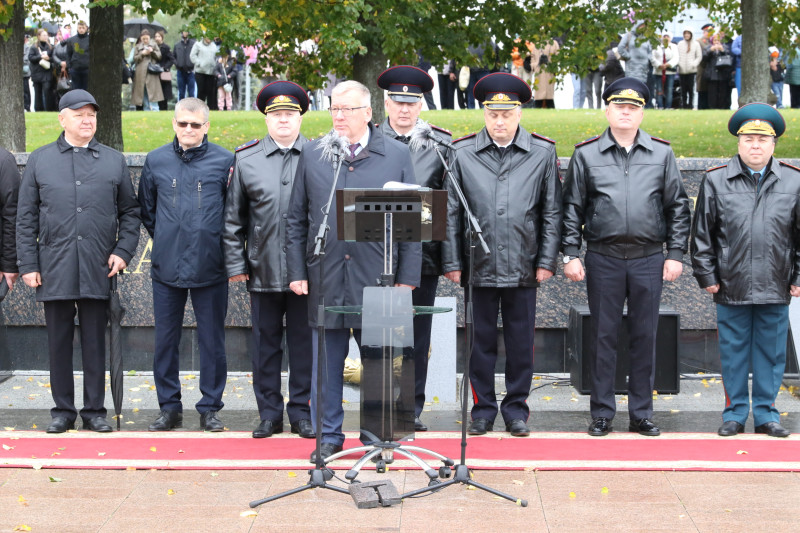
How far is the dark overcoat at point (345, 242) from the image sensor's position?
618 cm

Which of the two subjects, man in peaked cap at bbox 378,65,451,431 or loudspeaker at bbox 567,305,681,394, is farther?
loudspeaker at bbox 567,305,681,394

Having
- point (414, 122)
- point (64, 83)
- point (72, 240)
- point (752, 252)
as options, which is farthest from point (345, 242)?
point (64, 83)

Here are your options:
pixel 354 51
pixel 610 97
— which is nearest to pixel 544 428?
pixel 610 97

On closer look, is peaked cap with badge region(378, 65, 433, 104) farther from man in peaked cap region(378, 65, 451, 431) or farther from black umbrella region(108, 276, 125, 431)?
black umbrella region(108, 276, 125, 431)

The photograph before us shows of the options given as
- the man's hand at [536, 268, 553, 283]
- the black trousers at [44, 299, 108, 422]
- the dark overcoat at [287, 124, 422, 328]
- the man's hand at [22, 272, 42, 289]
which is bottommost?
the black trousers at [44, 299, 108, 422]

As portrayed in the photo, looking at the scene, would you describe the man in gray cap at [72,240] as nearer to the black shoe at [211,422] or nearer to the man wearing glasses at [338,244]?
the black shoe at [211,422]

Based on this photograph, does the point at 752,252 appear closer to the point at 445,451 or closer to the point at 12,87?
the point at 445,451

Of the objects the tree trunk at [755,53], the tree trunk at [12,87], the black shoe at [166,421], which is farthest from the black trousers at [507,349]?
the tree trunk at [755,53]

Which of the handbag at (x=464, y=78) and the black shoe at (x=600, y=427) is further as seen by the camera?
the handbag at (x=464, y=78)

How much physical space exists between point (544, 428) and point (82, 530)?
3.19 m

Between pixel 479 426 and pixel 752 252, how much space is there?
1.97 metres

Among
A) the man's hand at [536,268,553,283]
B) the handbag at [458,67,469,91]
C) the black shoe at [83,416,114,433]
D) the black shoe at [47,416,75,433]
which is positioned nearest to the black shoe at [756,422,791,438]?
the man's hand at [536,268,553,283]

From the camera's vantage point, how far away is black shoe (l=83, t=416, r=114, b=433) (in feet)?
23.2

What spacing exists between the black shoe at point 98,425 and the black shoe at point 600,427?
9.81 ft
